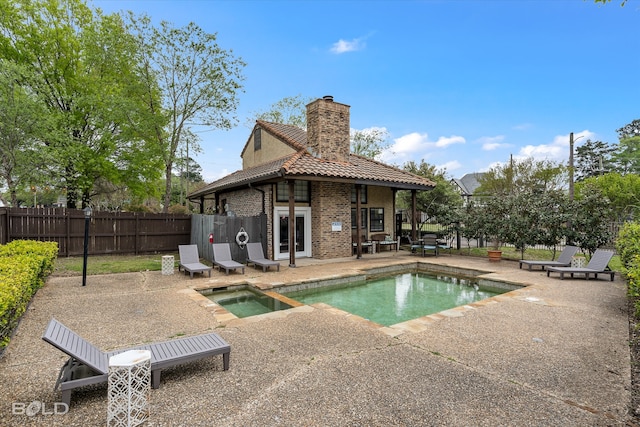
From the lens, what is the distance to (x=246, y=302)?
7.62 meters

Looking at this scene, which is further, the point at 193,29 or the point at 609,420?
the point at 193,29

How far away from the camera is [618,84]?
677 inches

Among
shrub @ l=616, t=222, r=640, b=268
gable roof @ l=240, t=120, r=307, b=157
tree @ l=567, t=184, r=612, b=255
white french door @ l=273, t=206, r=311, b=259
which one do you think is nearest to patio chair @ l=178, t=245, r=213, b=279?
white french door @ l=273, t=206, r=311, b=259

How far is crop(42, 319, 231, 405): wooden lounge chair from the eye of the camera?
2945 mm

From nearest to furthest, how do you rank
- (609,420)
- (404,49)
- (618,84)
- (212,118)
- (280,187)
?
1. (609,420)
2. (280,187)
3. (404,49)
4. (618,84)
5. (212,118)

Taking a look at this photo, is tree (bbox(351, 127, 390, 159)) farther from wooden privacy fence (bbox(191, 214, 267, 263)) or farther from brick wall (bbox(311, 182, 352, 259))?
wooden privacy fence (bbox(191, 214, 267, 263))

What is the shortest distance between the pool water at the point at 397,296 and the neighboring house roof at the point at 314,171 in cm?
408

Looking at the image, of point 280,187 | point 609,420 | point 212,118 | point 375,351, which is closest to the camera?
→ point 609,420

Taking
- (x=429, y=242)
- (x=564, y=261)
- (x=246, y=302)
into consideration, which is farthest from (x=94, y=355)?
(x=429, y=242)

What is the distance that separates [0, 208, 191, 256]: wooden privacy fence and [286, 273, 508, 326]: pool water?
9.29 metres

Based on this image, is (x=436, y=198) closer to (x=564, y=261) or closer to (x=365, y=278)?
(x=564, y=261)

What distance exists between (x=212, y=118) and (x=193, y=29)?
15.4 feet

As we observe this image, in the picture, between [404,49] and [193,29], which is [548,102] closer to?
[404,49]

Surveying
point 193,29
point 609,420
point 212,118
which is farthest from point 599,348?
point 193,29
